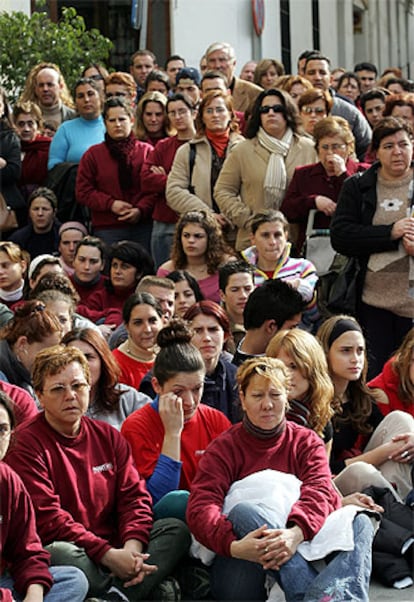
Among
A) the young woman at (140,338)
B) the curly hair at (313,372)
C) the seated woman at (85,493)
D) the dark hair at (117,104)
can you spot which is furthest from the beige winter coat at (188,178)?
the seated woman at (85,493)

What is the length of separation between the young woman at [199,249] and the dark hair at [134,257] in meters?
0.16

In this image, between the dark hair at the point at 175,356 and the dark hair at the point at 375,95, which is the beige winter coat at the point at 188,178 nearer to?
the dark hair at the point at 375,95

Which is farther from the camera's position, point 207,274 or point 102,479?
point 207,274

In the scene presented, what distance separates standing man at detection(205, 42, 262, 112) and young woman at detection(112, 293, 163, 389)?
171 inches

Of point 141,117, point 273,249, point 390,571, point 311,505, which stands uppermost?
point 141,117

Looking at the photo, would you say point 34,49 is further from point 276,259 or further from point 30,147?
point 276,259

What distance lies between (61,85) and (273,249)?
389cm

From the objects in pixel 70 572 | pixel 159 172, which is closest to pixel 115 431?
pixel 70 572

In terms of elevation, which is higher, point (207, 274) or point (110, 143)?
point (110, 143)

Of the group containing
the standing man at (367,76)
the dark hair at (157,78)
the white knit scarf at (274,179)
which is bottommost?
the white knit scarf at (274,179)

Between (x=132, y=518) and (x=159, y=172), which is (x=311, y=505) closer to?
(x=132, y=518)

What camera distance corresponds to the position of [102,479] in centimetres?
611

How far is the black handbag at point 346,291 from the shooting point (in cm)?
846

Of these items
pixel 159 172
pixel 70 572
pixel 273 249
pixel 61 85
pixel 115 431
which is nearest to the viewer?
pixel 70 572
